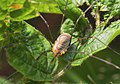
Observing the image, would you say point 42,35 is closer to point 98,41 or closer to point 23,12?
point 23,12

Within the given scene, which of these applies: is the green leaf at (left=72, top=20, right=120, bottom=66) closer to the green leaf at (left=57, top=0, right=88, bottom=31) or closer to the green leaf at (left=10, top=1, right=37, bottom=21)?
the green leaf at (left=57, top=0, right=88, bottom=31)

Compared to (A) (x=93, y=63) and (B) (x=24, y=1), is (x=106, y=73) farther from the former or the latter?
(B) (x=24, y=1)

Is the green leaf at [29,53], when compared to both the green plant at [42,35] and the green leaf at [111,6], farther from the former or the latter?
the green leaf at [111,6]

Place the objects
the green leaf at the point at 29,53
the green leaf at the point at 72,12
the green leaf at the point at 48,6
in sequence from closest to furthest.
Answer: the green leaf at the point at 29,53 → the green leaf at the point at 72,12 → the green leaf at the point at 48,6

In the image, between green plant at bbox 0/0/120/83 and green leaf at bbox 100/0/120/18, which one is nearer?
green plant at bbox 0/0/120/83

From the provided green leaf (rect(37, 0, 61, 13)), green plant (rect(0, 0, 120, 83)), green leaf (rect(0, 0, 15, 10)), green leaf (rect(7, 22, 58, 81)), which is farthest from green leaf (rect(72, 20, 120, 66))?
green leaf (rect(0, 0, 15, 10))

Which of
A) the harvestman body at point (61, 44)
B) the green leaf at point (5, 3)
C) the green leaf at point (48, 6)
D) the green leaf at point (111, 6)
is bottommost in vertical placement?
the harvestman body at point (61, 44)

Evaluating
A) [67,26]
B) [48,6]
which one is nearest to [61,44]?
[67,26]

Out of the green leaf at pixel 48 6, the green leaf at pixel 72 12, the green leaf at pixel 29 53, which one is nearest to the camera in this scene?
the green leaf at pixel 29 53

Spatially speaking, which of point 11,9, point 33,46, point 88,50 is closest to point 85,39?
point 88,50

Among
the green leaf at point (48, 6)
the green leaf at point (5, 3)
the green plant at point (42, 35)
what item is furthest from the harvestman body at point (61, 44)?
the green leaf at point (5, 3)
